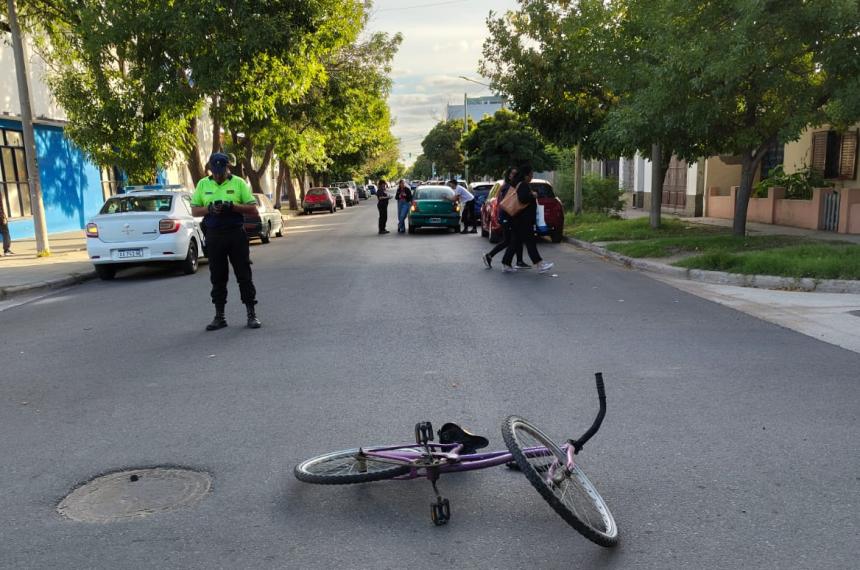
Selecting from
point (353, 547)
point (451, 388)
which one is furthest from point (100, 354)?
point (353, 547)

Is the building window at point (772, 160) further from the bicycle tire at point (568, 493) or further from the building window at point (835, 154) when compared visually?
the bicycle tire at point (568, 493)

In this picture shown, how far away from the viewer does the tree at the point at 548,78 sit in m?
18.0

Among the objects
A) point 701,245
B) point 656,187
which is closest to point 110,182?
point 656,187

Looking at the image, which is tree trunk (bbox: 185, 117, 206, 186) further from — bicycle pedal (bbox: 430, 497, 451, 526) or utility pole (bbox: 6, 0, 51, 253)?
bicycle pedal (bbox: 430, 497, 451, 526)

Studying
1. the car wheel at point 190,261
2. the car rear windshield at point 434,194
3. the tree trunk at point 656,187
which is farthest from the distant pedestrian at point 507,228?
the car rear windshield at point 434,194

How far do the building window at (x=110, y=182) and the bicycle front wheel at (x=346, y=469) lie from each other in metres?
25.1

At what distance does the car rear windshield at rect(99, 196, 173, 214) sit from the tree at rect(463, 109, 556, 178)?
26.4 metres

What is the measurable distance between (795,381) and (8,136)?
22321 millimetres

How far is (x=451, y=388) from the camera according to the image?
529 centimetres

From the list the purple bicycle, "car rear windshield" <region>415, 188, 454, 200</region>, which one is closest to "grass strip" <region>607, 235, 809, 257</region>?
"car rear windshield" <region>415, 188, 454, 200</region>

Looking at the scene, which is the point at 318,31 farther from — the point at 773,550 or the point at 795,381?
the point at 773,550

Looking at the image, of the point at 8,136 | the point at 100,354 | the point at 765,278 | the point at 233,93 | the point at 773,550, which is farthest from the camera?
the point at 8,136

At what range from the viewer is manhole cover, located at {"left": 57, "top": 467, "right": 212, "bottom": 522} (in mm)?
3428

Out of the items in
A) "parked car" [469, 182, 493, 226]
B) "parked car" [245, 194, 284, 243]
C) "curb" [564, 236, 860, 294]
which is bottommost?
"curb" [564, 236, 860, 294]
